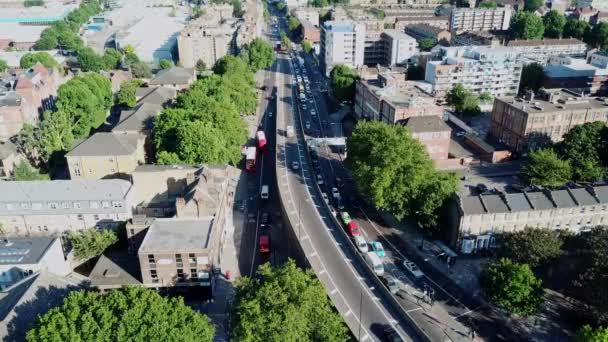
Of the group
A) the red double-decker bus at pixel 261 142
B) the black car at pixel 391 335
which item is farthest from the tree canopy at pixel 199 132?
the black car at pixel 391 335

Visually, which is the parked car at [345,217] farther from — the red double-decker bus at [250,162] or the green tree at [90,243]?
the green tree at [90,243]

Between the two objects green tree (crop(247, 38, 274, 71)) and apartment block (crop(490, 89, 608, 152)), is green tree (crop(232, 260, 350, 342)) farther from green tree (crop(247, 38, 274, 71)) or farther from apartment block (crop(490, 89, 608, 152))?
green tree (crop(247, 38, 274, 71))

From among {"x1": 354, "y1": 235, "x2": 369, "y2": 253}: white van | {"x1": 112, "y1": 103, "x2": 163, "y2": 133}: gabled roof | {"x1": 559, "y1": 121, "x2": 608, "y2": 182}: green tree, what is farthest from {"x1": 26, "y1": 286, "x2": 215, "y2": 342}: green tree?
{"x1": 559, "y1": 121, "x2": 608, "y2": 182}: green tree

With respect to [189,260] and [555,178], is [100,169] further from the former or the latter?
[555,178]

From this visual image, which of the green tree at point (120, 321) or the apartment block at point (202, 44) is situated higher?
the apartment block at point (202, 44)

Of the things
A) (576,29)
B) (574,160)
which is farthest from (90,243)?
(576,29)
